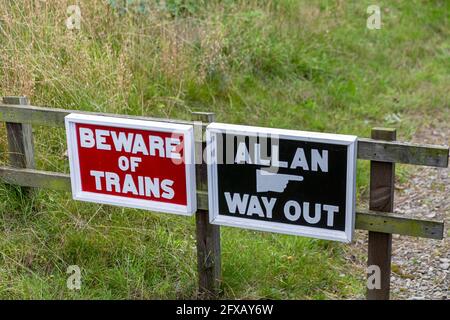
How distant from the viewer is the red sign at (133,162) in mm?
3939

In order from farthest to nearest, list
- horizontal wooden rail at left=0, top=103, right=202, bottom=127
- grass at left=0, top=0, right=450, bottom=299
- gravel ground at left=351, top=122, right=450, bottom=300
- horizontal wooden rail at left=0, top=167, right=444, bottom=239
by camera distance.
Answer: gravel ground at left=351, top=122, right=450, bottom=300, grass at left=0, top=0, right=450, bottom=299, horizontal wooden rail at left=0, top=103, right=202, bottom=127, horizontal wooden rail at left=0, top=167, right=444, bottom=239

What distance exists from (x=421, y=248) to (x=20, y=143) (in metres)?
3.10

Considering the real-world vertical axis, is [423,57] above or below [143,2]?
below

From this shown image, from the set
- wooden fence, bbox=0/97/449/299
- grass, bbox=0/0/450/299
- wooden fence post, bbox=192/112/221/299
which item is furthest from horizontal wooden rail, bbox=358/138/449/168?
Result: grass, bbox=0/0/450/299

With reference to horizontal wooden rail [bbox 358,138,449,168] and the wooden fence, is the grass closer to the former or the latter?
the wooden fence

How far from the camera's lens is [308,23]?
29.6 feet

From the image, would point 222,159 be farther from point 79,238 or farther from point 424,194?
point 424,194

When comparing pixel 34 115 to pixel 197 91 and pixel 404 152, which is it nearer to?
pixel 404 152

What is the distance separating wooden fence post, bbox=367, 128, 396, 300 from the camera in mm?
3732

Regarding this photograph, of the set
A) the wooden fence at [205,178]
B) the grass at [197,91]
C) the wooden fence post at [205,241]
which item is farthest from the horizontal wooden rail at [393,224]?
the grass at [197,91]

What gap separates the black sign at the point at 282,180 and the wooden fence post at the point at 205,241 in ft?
0.44

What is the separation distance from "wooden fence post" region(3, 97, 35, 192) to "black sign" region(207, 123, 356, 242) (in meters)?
1.51

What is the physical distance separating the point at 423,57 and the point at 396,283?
17.6 feet
